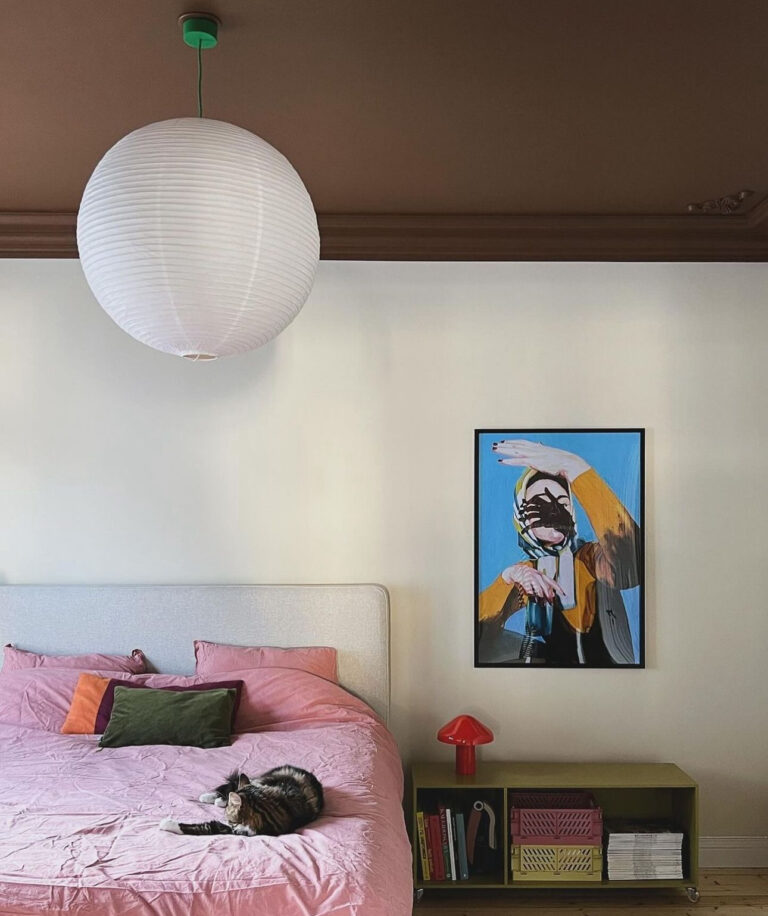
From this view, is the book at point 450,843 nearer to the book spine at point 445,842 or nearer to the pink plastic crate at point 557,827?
the book spine at point 445,842

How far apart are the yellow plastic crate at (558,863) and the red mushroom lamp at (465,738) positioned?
350 millimetres

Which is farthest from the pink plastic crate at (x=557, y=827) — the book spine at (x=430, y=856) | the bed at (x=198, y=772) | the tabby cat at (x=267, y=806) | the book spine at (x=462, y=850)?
the tabby cat at (x=267, y=806)

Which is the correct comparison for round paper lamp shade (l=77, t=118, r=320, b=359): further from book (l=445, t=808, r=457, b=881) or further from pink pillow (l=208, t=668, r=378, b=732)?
book (l=445, t=808, r=457, b=881)

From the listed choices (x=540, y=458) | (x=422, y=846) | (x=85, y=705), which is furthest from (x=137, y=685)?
(x=540, y=458)

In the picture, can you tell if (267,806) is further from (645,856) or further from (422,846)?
(645,856)

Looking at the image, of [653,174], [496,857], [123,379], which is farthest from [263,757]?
[653,174]

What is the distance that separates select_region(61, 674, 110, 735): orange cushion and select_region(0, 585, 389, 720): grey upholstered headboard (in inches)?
14.3

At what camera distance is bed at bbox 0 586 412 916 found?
6.72ft

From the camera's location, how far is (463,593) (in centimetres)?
395

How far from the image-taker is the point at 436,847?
3568 millimetres

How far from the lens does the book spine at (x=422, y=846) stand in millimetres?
3555

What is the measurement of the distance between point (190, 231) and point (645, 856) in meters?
2.96

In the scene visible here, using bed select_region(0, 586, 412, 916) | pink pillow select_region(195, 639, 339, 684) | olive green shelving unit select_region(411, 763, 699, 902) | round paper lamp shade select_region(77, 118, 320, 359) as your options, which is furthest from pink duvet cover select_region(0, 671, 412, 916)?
round paper lamp shade select_region(77, 118, 320, 359)

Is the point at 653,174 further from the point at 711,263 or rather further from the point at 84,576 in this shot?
the point at 84,576
